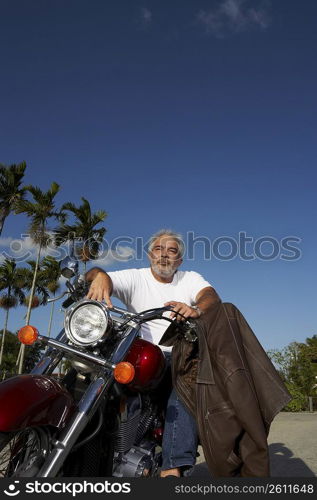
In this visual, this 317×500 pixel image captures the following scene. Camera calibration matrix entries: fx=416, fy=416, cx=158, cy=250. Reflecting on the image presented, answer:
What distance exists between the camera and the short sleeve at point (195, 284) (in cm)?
294

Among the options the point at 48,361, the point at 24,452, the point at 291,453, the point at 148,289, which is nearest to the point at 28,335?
the point at 48,361

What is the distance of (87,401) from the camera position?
176cm

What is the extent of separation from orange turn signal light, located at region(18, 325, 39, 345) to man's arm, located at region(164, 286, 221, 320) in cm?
71

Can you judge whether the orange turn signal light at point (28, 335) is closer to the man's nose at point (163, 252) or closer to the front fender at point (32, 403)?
the front fender at point (32, 403)

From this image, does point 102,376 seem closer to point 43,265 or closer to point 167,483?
point 167,483

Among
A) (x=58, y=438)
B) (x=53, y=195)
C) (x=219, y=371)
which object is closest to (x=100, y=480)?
(x=58, y=438)

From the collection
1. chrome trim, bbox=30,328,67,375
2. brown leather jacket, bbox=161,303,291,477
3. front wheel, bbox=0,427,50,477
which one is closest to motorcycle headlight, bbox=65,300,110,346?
chrome trim, bbox=30,328,67,375

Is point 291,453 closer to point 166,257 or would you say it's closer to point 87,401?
point 166,257

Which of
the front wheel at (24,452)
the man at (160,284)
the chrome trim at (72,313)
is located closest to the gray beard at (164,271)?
the man at (160,284)

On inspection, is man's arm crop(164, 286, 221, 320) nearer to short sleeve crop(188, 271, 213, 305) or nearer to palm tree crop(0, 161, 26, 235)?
short sleeve crop(188, 271, 213, 305)

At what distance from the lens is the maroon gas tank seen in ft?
7.13

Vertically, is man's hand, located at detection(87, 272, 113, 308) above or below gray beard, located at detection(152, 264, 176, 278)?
below

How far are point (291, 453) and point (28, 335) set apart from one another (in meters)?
5.24

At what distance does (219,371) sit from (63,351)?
79 centimetres
